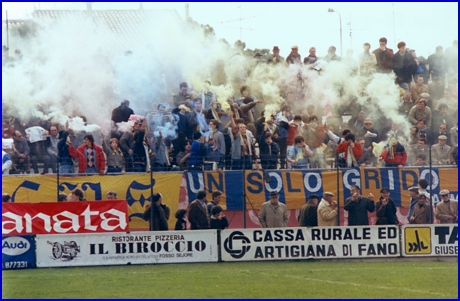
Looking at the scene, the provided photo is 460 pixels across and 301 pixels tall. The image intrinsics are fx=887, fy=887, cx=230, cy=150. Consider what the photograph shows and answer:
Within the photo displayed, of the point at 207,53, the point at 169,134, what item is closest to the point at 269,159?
the point at 169,134

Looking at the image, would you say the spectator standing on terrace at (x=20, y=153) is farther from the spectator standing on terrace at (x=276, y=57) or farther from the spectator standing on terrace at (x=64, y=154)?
the spectator standing on terrace at (x=276, y=57)

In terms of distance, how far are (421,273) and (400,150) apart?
4.63 metres

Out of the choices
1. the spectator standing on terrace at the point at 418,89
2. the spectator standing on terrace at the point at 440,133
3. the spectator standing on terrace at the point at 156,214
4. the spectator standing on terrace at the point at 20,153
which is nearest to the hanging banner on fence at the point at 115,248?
the spectator standing on terrace at the point at 156,214

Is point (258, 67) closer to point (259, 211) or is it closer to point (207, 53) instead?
point (207, 53)

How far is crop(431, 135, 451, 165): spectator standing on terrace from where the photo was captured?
18.4 metres

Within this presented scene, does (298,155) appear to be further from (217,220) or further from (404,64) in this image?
(404,64)

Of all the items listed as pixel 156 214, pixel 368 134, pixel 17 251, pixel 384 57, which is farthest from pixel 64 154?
pixel 384 57

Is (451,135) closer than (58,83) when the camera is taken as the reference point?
Yes

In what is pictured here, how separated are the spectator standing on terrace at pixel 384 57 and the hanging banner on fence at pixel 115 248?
23.9 feet

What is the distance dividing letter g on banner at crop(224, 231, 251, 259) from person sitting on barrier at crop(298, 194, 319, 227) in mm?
1263

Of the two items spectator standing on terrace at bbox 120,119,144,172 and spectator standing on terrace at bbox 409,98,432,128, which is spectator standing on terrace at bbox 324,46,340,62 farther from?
spectator standing on terrace at bbox 120,119,144,172

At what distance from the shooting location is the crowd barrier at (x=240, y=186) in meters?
17.3

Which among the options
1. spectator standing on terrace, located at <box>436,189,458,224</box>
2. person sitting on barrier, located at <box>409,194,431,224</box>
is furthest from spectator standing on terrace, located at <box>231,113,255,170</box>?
spectator standing on terrace, located at <box>436,189,458,224</box>

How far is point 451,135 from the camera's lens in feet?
62.8
